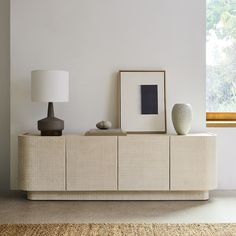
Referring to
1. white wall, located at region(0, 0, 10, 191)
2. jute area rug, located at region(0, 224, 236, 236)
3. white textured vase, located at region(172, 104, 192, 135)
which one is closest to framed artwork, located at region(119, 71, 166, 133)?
white textured vase, located at region(172, 104, 192, 135)

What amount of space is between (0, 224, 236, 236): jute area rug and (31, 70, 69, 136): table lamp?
111 cm

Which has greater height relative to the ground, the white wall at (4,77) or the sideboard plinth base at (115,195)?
the white wall at (4,77)

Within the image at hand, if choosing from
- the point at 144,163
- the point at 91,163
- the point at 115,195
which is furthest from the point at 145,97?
the point at 115,195

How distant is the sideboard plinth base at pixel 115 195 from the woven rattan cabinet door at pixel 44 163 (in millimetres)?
98

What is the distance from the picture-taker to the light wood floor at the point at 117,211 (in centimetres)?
378

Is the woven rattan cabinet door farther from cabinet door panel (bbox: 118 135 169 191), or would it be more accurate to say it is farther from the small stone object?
cabinet door panel (bbox: 118 135 169 191)

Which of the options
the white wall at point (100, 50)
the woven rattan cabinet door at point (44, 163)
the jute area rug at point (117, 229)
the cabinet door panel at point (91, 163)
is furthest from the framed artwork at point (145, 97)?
the jute area rug at point (117, 229)

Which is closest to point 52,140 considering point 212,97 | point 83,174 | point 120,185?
point 83,174

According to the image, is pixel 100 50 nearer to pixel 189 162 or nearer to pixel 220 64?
pixel 220 64

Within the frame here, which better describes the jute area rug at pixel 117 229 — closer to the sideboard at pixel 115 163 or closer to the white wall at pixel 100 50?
the sideboard at pixel 115 163

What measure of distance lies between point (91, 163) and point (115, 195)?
14.7 inches

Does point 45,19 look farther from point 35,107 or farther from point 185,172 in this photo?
point 185,172

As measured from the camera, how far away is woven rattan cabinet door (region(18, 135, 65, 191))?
173 inches

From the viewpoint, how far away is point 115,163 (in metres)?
4.39
